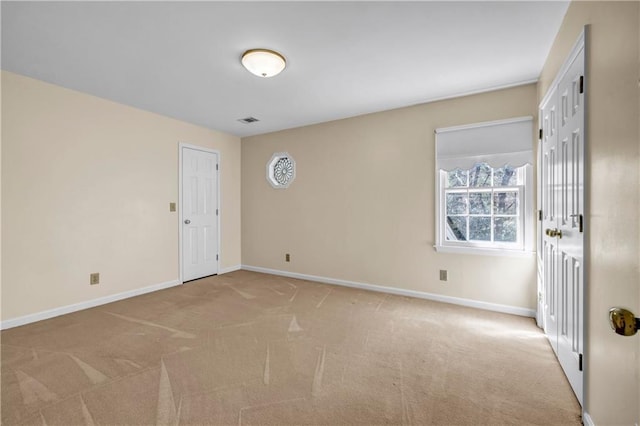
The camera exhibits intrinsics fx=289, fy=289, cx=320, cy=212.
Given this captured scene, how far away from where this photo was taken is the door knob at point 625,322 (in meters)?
0.72

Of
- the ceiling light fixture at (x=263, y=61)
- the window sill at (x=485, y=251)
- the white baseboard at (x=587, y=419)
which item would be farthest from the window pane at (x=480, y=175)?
the ceiling light fixture at (x=263, y=61)

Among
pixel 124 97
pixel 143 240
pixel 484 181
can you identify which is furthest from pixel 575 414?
pixel 124 97

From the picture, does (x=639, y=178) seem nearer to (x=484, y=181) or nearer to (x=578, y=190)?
(x=578, y=190)

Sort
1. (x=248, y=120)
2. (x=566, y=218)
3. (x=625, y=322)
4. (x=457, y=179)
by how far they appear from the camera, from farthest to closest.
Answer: (x=248, y=120) → (x=457, y=179) → (x=566, y=218) → (x=625, y=322)

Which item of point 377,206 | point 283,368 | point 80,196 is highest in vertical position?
point 80,196

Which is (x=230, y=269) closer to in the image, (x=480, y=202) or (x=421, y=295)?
(x=421, y=295)

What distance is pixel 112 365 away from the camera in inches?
84.4

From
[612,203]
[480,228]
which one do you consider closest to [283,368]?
[612,203]

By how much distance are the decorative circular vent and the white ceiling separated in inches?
55.7

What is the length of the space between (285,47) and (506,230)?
9.73 feet

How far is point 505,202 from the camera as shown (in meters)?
3.24

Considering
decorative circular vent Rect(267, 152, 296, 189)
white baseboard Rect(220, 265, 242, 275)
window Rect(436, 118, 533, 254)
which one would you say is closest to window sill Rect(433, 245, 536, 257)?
window Rect(436, 118, 533, 254)

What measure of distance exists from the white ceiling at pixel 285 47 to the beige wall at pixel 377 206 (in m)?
0.34

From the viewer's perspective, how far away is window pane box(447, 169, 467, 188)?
347cm
